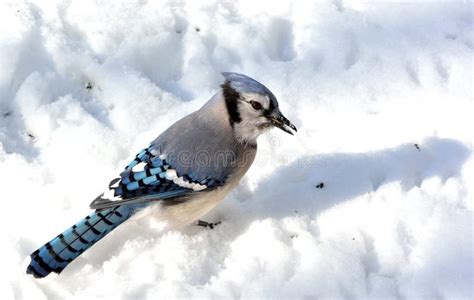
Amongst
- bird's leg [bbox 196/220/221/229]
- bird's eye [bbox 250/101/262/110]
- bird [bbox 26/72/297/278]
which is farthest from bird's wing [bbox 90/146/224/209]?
bird's eye [bbox 250/101/262/110]

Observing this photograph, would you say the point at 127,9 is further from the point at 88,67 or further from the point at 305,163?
the point at 305,163

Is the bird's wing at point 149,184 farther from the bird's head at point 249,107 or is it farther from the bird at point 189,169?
the bird's head at point 249,107

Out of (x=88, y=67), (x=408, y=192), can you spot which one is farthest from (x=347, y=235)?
(x=88, y=67)

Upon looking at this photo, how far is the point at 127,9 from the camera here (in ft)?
13.1

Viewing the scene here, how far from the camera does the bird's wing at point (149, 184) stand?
2855 millimetres

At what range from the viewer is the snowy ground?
2.86 meters

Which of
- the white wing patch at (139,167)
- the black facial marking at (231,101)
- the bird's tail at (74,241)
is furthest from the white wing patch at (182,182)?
the black facial marking at (231,101)

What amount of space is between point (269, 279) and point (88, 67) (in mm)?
1651

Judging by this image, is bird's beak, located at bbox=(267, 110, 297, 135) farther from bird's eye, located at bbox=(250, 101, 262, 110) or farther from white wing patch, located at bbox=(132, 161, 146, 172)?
white wing patch, located at bbox=(132, 161, 146, 172)

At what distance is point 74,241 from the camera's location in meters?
2.81

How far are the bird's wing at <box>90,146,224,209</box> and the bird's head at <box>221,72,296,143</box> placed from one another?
299 mm

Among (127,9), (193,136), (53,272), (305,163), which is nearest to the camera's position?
(53,272)

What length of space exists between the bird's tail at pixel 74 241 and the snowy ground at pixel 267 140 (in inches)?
3.3

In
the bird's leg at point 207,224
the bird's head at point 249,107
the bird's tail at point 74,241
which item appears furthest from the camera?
the bird's leg at point 207,224
